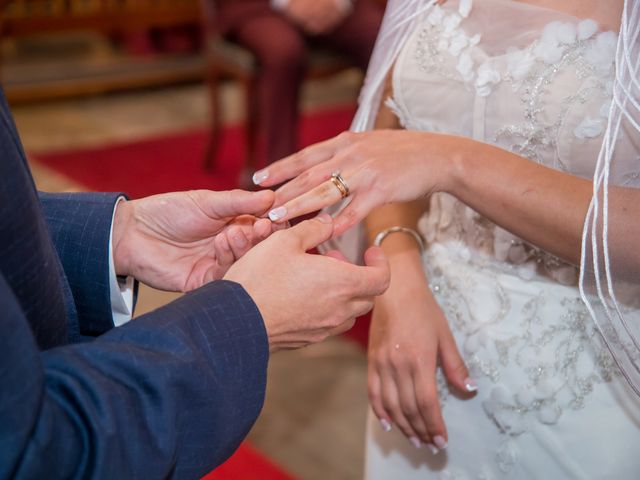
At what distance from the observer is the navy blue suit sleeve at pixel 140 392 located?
800mm

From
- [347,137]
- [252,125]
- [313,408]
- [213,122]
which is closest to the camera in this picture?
[347,137]

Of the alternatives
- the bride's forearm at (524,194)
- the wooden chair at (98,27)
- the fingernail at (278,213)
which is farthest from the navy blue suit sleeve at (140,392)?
the wooden chair at (98,27)

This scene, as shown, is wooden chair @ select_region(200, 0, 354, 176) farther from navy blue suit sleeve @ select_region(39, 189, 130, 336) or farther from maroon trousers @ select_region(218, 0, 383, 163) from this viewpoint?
navy blue suit sleeve @ select_region(39, 189, 130, 336)

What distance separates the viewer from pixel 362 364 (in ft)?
10.8

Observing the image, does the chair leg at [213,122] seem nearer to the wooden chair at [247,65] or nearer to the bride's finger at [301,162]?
the wooden chair at [247,65]

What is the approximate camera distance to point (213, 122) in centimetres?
476

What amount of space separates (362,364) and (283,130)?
55.8 inches

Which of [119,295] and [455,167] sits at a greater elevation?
[455,167]

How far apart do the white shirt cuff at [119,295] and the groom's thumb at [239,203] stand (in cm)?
16

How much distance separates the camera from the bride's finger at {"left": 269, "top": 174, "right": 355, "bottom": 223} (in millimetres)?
1210

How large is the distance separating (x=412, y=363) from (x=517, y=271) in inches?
9.8

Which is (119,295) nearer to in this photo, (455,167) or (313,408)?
(455,167)

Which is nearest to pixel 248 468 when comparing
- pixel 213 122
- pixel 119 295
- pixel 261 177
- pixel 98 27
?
pixel 119 295

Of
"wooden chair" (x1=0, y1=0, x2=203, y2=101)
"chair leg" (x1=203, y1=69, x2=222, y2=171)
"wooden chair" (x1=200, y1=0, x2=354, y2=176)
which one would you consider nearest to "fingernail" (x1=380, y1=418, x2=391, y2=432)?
"wooden chair" (x1=200, y1=0, x2=354, y2=176)
